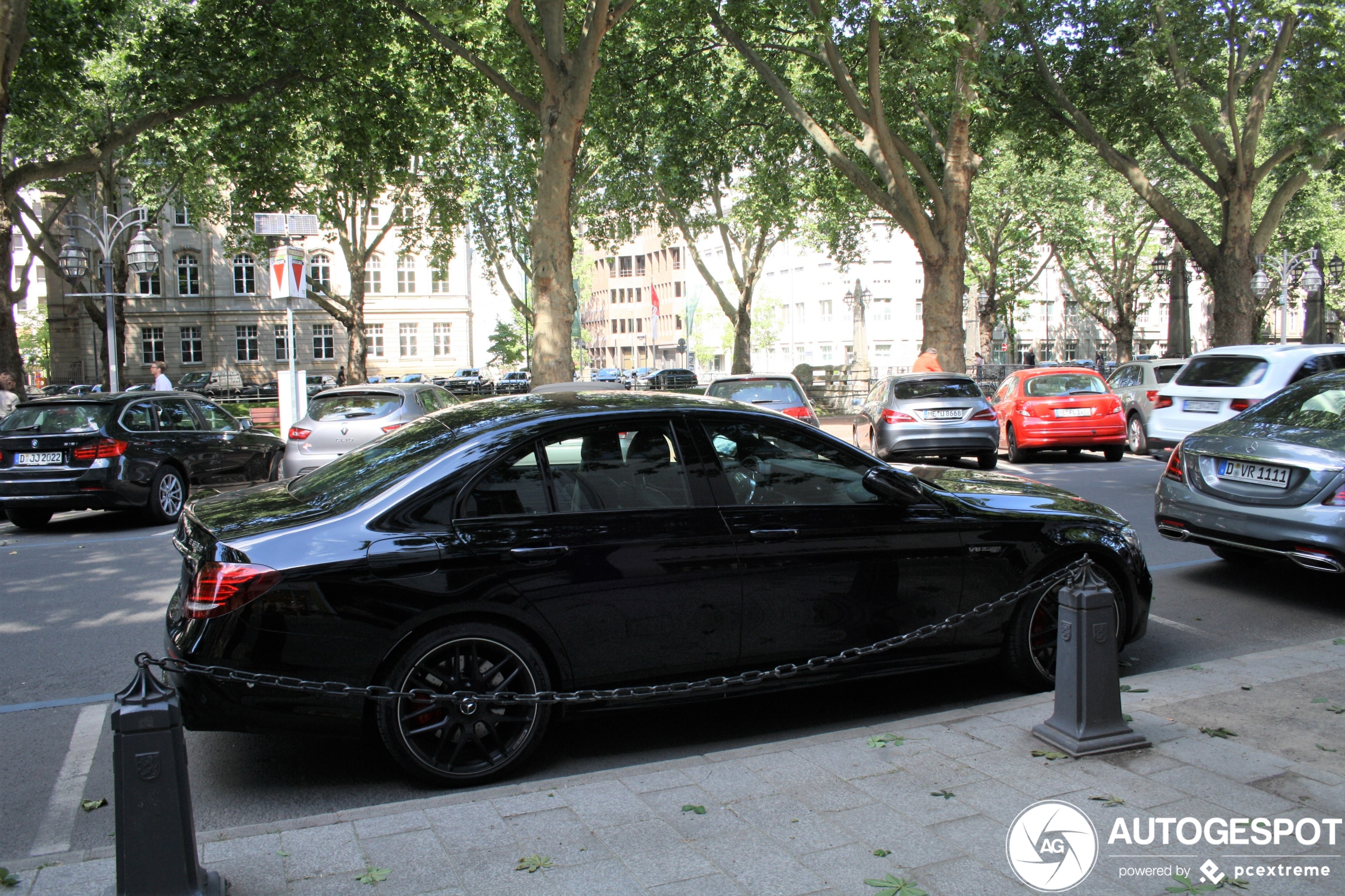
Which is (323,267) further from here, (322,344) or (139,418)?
(139,418)

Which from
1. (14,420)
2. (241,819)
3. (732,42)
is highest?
(732,42)

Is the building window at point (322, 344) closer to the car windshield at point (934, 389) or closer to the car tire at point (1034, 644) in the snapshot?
the car windshield at point (934, 389)

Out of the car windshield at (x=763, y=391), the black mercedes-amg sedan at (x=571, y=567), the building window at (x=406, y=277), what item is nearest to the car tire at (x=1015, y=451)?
the car windshield at (x=763, y=391)

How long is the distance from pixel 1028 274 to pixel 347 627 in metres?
53.8

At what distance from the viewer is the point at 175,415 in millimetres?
12797

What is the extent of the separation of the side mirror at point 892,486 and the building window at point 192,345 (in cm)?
6458

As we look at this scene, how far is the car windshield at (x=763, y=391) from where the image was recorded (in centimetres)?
1398

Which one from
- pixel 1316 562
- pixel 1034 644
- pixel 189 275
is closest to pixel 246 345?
pixel 189 275

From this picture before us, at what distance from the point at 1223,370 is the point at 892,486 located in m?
10.8

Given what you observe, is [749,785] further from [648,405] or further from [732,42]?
[732,42]

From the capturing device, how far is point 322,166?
103 feet

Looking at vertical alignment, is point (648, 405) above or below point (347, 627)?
above

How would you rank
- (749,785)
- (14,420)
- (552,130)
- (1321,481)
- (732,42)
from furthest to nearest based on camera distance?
1. (732,42)
2. (552,130)
3. (14,420)
4. (1321,481)
5. (749,785)

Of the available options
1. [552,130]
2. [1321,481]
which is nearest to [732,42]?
[552,130]
